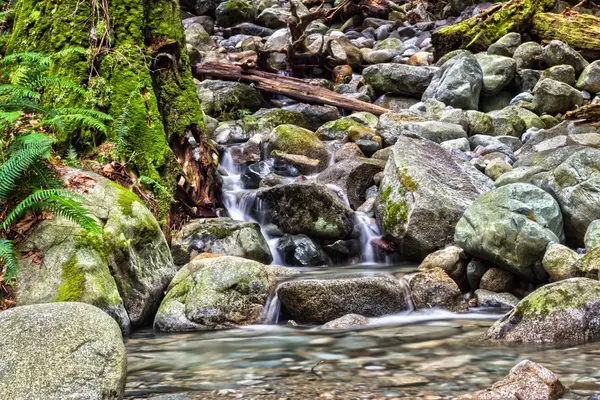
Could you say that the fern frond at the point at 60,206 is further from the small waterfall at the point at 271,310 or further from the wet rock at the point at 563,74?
the wet rock at the point at 563,74

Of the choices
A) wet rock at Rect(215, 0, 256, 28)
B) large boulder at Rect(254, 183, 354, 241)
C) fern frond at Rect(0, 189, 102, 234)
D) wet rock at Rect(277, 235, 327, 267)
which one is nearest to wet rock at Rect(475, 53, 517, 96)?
large boulder at Rect(254, 183, 354, 241)

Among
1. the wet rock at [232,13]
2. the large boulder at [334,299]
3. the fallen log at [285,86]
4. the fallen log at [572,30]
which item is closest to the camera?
the large boulder at [334,299]

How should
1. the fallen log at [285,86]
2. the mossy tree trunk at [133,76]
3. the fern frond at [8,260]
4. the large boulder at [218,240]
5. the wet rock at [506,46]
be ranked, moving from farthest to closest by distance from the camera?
the wet rock at [506,46], the fallen log at [285,86], the large boulder at [218,240], the mossy tree trunk at [133,76], the fern frond at [8,260]

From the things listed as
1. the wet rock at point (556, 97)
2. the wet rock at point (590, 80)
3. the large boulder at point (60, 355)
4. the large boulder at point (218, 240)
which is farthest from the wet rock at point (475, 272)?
the wet rock at point (590, 80)

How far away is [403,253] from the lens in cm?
783

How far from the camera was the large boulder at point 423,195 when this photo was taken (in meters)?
7.45

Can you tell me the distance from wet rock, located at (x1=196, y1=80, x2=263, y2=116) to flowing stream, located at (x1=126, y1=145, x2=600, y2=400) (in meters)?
9.35

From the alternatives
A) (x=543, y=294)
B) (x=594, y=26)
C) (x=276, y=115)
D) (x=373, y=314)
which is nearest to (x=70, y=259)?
(x=373, y=314)

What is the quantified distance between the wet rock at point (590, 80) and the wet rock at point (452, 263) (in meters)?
8.75

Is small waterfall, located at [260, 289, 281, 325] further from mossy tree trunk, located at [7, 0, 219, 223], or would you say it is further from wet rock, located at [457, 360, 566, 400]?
wet rock, located at [457, 360, 566, 400]

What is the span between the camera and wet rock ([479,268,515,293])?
19.6ft

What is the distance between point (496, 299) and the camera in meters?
5.76

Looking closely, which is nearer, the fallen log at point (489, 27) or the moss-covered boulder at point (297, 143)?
the moss-covered boulder at point (297, 143)

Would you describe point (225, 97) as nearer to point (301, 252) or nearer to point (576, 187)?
point (301, 252)
